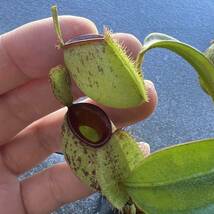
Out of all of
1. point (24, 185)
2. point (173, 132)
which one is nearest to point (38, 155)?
point (24, 185)

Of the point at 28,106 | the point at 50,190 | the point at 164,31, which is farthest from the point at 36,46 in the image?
the point at 164,31

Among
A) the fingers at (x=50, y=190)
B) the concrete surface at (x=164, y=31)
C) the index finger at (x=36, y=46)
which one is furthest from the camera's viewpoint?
the concrete surface at (x=164, y=31)

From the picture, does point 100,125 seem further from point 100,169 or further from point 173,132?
point 173,132

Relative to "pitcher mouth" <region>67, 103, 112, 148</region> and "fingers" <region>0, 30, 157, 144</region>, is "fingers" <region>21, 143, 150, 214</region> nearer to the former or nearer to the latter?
"fingers" <region>0, 30, 157, 144</region>

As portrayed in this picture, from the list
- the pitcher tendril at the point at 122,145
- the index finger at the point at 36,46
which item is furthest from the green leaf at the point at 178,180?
the index finger at the point at 36,46

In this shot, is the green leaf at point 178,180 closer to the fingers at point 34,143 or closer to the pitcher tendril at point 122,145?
the pitcher tendril at point 122,145

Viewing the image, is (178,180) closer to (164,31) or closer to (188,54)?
(188,54)
